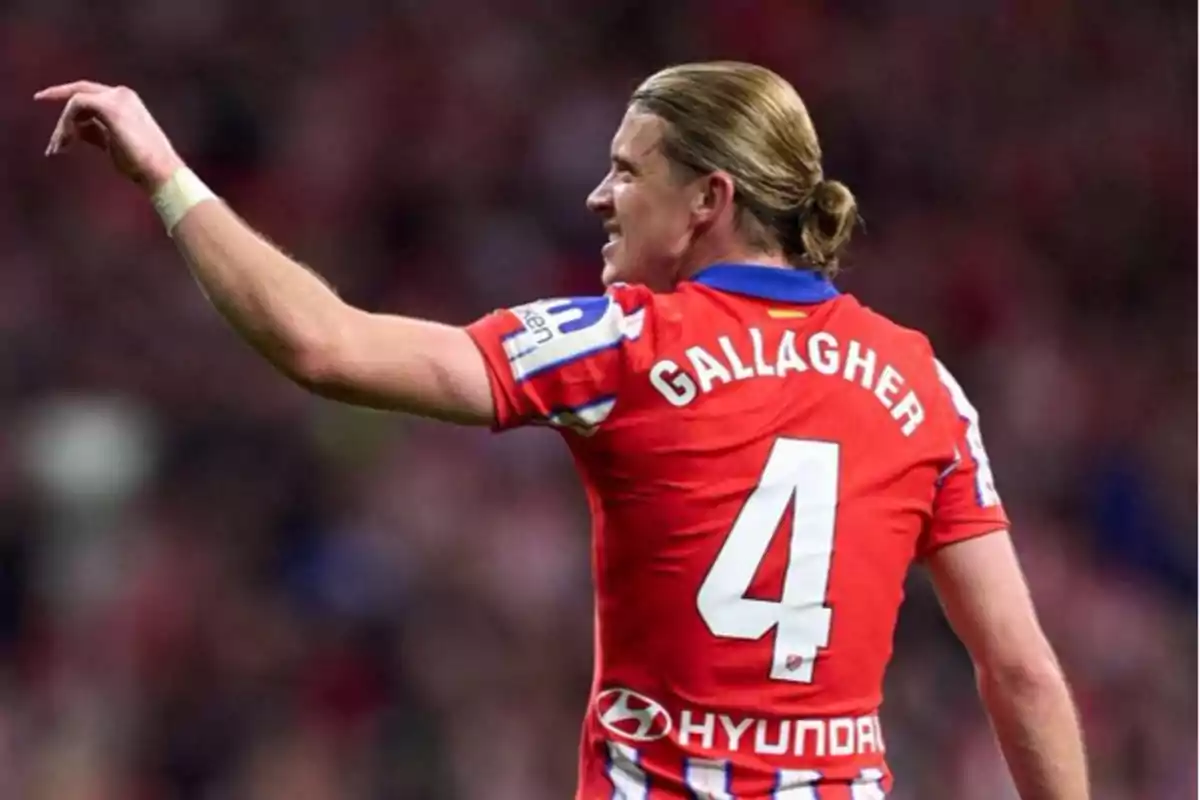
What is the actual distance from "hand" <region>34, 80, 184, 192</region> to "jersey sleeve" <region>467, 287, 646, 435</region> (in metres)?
0.37

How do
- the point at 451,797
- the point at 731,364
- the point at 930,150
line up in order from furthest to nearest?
the point at 930,150
the point at 451,797
the point at 731,364

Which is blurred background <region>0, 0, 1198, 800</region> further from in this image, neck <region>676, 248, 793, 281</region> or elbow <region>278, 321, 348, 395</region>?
elbow <region>278, 321, 348, 395</region>

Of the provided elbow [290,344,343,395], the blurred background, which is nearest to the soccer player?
elbow [290,344,343,395]

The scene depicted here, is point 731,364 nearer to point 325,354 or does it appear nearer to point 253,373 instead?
point 325,354

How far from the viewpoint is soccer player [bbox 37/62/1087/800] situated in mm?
2234

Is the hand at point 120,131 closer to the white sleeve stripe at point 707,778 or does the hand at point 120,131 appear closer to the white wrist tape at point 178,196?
the white wrist tape at point 178,196

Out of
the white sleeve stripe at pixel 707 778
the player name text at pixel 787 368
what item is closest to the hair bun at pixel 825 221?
the player name text at pixel 787 368

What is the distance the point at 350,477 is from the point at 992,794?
7.32 feet

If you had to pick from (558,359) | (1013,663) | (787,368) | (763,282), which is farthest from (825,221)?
(1013,663)

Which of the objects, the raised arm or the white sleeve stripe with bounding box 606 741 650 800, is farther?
the white sleeve stripe with bounding box 606 741 650 800

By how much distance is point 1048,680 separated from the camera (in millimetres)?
2635

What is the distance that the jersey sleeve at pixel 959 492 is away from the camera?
259 cm

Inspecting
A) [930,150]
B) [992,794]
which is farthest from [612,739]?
[930,150]

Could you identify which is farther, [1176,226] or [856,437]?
[1176,226]
